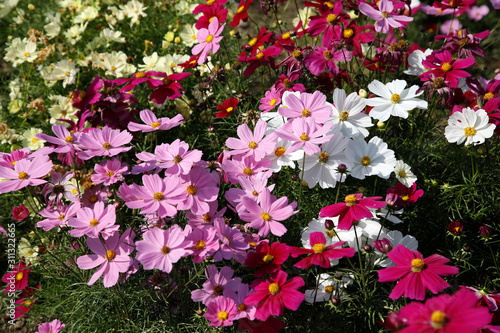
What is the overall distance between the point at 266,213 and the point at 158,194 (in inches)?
13.5

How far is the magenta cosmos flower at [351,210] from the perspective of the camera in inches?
46.1

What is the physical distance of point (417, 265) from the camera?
106 centimetres

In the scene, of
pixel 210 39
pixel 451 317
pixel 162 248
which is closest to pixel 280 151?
pixel 162 248

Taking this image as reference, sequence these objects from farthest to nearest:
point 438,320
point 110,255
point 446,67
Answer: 1. point 446,67
2. point 110,255
3. point 438,320

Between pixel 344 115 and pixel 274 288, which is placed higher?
pixel 344 115

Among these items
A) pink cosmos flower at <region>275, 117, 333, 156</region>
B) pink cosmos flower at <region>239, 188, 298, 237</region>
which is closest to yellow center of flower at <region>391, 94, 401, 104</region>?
pink cosmos flower at <region>275, 117, 333, 156</region>

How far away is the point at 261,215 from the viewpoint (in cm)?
131

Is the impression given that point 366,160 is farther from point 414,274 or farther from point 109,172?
point 109,172

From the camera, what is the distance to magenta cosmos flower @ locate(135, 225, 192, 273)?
3.66ft

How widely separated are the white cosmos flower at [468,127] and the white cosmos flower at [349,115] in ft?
1.11

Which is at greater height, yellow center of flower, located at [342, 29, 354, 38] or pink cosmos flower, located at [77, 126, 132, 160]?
yellow center of flower, located at [342, 29, 354, 38]

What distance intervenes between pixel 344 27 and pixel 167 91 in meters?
0.88

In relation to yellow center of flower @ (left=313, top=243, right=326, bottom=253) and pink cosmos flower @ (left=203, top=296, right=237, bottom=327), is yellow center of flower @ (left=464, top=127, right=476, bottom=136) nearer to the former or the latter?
yellow center of flower @ (left=313, top=243, right=326, bottom=253)

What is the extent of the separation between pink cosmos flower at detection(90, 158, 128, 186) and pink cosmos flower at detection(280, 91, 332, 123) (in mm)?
632
